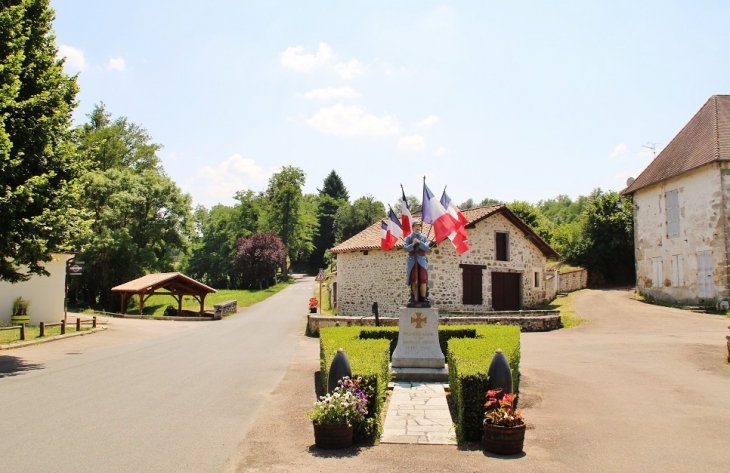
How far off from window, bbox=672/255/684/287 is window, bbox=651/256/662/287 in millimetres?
1104

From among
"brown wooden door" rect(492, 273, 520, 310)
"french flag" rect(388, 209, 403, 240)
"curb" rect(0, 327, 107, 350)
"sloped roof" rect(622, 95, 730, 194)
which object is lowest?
"curb" rect(0, 327, 107, 350)

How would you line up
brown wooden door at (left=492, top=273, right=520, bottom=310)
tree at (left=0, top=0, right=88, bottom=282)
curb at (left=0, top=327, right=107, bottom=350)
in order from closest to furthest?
tree at (left=0, top=0, right=88, bottom=282), curb at (left=0, top=327, right=107, bottom=350), brown wooden door at (left=492, top=273, right=520, bottom=310)

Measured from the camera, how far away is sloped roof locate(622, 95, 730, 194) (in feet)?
78.7

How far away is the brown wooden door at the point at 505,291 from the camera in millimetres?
27797

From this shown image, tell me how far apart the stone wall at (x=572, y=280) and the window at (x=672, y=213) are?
8704 mm

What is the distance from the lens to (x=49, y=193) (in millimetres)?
14320

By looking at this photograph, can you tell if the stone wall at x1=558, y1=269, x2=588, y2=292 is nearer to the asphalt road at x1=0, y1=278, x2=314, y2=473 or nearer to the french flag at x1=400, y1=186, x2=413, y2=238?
the asphalt road at x1=0, y1=278, x2=314, y2=473

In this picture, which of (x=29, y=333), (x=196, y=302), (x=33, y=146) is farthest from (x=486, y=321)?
(x=196, y=302)

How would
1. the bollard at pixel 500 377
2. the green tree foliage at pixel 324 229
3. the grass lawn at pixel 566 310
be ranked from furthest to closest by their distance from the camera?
the green tree foliage at pixel 324 229 → the grass lawn at pixel 566 310 → the bollard at pixel 500 377

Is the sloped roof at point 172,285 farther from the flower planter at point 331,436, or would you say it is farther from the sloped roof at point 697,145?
the flower planter at point 331,436

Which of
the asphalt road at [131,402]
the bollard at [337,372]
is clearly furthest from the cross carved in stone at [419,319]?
the bollard at [337,372]

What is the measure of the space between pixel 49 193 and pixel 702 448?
48.9 ft

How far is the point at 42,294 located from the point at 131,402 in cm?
2052

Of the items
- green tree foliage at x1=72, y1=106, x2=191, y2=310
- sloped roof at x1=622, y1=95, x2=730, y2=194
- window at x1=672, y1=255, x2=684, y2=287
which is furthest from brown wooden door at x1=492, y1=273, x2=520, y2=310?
green tree foliage at x1=72, y1=106, x2=191, y2=310
